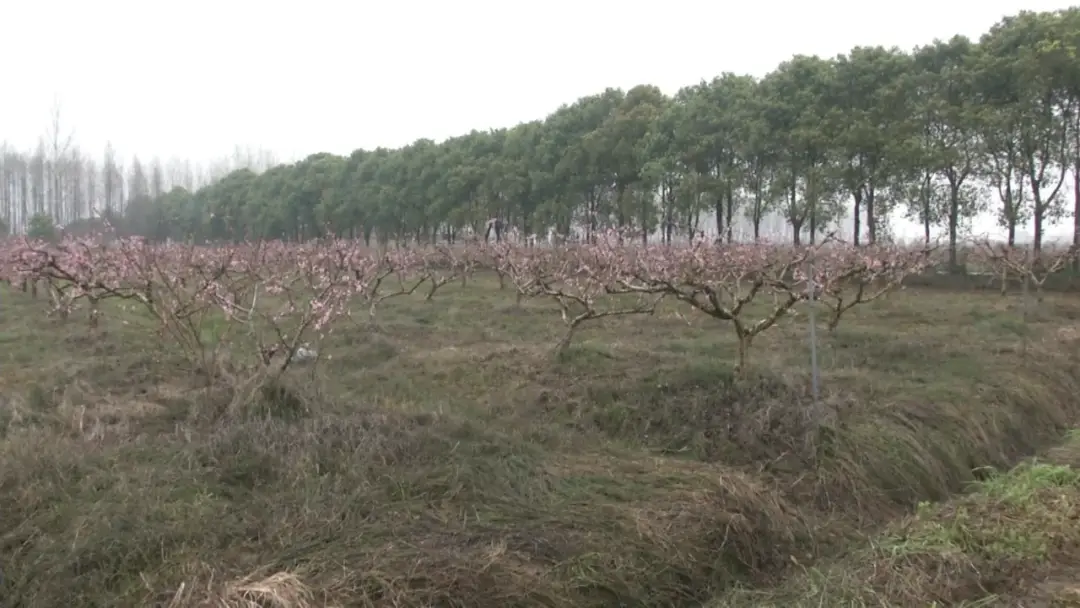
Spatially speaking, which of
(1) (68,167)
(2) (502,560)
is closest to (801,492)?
(2) (502,560)

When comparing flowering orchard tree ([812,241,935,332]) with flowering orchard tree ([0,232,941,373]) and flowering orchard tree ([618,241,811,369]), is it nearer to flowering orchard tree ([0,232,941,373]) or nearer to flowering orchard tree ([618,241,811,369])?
flowering orchard tree ([0,232,941,373])

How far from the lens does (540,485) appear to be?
16.4 ft

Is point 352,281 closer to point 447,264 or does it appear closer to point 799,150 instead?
point 447,264

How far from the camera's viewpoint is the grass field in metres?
3.92

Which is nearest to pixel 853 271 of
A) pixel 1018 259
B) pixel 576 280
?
pixel 576 280

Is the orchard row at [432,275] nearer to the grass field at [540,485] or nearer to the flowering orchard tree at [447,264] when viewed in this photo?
the flowering orchard tree at [447,264]

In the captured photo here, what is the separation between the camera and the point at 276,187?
40.3 meters

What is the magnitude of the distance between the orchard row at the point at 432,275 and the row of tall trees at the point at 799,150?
415cm

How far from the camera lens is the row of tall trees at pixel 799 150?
20.3m

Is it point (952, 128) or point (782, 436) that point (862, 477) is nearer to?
point (782, 436)

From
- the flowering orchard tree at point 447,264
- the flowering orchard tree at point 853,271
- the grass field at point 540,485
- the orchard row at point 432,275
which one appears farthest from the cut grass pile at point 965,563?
the flowering orchard tree at point 447,264

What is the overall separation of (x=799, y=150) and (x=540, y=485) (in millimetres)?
20156

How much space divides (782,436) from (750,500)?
1.22 metres

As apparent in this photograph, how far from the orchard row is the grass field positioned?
707 mm
